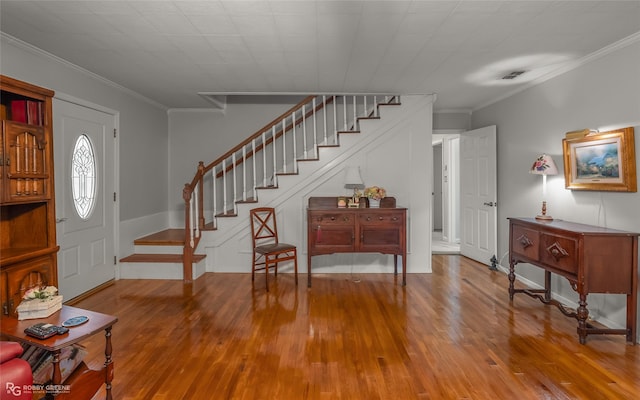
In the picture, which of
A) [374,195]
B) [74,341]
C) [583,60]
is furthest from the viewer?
[374,195]

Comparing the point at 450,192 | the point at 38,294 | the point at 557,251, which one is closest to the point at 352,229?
the point at 557,251

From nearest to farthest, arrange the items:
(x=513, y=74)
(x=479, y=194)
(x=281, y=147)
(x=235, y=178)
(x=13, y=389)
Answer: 1. (x=13, y=389)
2. (x=513, y=74)
3. (x=235, y=178)
4. (x=479, y=194)
5. (x=281, y=147)

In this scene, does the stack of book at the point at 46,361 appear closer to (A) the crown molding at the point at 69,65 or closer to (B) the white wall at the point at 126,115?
(B) the white wall at the point at 126,115

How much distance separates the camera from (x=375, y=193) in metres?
4.97

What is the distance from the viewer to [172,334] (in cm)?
326

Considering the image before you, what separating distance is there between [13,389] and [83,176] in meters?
3.41

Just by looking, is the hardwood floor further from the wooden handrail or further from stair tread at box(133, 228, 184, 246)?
the wooden handrail

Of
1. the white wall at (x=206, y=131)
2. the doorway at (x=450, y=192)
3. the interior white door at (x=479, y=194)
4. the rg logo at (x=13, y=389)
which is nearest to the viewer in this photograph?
the rg logo at (x=13, y=389)

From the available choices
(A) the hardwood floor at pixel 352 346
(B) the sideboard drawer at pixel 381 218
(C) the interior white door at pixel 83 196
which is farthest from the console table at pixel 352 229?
(C) the interior white door at pixel 83 196

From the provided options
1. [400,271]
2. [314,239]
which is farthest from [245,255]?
[400,271]

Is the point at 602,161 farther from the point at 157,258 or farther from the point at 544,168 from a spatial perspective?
the point at 157,258

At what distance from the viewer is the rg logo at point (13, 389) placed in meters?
1.54

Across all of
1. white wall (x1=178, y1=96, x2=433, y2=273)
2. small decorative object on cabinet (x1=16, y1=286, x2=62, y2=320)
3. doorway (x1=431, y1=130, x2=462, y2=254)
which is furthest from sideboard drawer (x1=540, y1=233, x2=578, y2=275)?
doorway (x1=431, y1=130, x2=462, y2=254)

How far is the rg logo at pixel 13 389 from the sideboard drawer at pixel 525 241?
407 cm
